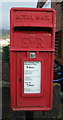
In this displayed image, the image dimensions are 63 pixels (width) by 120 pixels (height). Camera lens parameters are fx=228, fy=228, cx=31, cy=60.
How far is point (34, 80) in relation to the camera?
10.3 ft

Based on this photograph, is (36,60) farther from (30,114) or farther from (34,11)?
(30,114)

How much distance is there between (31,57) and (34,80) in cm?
32

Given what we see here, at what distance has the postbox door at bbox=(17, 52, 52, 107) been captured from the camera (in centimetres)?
309

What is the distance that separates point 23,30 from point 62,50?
188 inches

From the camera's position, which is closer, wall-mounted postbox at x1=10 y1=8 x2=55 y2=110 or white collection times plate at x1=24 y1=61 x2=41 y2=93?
wall-mounted postbox at x1=10 y1=8 x2=55 y2=110

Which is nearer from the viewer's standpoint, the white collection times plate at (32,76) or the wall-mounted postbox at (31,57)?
the wall-mounted postbox at (31,57)

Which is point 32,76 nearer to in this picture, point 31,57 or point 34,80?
point 34,80

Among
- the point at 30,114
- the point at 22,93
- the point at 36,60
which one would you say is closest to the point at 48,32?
the point at 36,60

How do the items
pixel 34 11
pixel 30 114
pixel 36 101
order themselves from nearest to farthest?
1. pixel 34 11
2. pixel 36 101
3. pixel 30 114

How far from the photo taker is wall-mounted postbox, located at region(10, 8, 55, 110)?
9.82ft

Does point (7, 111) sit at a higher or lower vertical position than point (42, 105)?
lower

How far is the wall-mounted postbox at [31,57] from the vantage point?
2.99m

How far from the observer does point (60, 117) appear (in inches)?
165

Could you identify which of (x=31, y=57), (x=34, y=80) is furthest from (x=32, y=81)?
(x=31, y=57)
